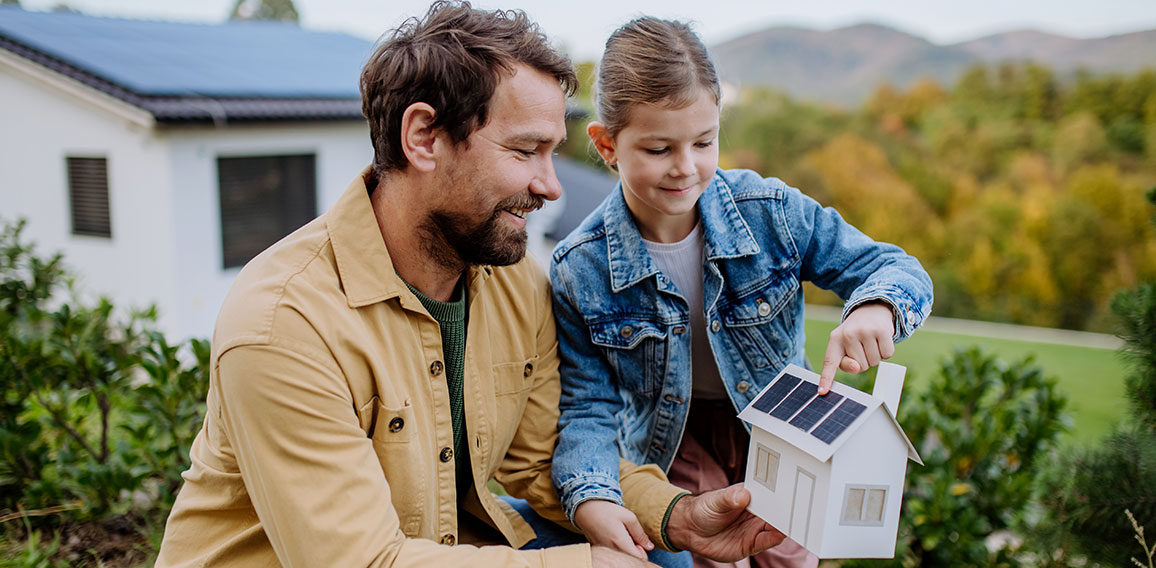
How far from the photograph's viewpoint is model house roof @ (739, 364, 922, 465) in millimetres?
1826

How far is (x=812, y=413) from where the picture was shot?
6.34 feet

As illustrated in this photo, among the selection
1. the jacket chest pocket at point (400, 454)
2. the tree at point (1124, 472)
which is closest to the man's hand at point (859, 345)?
the jacket chest pocket at point (400, 454)

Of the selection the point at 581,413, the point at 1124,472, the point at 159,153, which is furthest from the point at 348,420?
the point at 159,153

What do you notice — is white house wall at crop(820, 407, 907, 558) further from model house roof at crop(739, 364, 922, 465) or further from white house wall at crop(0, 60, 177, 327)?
white house wall at crop(0, 60, 177, 327)

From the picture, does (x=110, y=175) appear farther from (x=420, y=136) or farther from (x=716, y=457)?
(x=716, y=457)

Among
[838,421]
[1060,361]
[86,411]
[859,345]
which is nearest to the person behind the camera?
[838,421]

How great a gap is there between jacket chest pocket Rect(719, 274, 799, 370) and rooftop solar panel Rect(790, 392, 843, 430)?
21.3 inches

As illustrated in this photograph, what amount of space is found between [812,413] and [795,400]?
0.09m

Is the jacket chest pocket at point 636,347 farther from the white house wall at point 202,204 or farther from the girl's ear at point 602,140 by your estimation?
the white house wall at point 202,204

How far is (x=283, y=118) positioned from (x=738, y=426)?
32.1 feet

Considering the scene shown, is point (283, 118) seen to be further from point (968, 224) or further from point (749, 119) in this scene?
point (749, 119)

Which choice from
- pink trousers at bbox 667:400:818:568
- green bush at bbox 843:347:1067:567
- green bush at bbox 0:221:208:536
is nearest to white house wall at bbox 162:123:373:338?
green bush at bbox 0:221:208:536

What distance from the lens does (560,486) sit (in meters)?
2.34

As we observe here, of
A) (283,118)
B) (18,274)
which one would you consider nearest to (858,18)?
(283,118)
